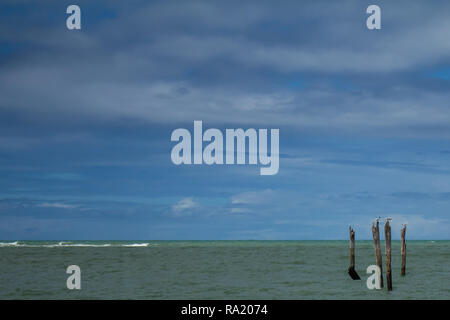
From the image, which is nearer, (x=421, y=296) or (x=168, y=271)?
(x=421, y=296)

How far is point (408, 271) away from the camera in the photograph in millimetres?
46094

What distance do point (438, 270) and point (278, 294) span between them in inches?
825

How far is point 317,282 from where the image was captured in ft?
125

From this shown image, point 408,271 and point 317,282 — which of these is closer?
point 317,282
